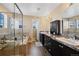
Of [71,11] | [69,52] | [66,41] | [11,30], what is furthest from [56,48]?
[11,30]

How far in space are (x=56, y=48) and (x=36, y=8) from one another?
78 centimetres

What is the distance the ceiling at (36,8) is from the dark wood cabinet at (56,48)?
0.41m

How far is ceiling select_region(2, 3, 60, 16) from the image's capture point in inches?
87.4

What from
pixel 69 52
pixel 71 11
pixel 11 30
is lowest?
pixel 69 52

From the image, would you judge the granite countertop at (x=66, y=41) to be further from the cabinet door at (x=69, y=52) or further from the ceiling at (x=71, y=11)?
the ceiling at (x=71, y=11)

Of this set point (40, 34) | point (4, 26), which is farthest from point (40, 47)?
point (4, 26)

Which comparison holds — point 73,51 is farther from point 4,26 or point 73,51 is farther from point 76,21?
point 4,26

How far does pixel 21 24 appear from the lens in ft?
7.47

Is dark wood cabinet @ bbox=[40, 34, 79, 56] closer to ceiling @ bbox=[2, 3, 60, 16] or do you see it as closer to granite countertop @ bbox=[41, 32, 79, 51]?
granite countertop @ bbox=[41, 32, 79, 51]

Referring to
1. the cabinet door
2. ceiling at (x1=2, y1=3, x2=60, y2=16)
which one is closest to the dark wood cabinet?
the cabinet door

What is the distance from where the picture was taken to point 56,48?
7.95ft

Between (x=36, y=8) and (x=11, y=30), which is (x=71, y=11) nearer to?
(x=36, y=8)

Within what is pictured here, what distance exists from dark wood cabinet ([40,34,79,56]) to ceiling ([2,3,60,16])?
16.3 inches

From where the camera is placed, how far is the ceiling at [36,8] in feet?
7.29
